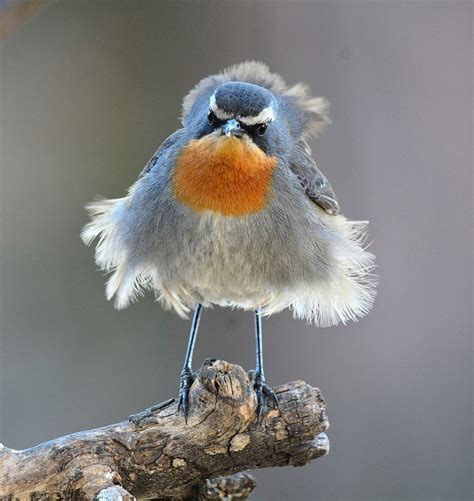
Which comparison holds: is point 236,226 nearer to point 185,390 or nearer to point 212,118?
point 212,118

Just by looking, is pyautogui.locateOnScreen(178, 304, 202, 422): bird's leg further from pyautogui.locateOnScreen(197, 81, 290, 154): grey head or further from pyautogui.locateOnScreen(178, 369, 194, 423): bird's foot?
pyautogui.locateOnScreen(197, 81, 290, 154): grey head

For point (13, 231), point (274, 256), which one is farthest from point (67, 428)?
point (274, 256)

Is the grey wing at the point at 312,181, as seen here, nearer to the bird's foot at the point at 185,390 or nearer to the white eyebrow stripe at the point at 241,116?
the white eyebrow stripe at the point at 241,116

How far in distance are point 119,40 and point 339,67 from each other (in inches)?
83.1

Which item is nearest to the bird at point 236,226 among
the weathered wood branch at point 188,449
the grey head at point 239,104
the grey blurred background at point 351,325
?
the grey head at point 239,104

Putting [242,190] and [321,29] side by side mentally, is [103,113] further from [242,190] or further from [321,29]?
[242,190]

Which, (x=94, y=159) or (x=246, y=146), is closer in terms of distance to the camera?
(x=246, y=146)

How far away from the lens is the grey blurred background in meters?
6.28

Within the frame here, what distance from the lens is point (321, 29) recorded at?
21.4 ft

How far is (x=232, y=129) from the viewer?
14.1ft

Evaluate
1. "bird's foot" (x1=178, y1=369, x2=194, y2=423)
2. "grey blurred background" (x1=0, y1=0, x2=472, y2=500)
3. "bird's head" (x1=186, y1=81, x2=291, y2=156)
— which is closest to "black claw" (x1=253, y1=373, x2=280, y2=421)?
"bird's foot" (x1=178, y1=369, x2=194, y2=423)

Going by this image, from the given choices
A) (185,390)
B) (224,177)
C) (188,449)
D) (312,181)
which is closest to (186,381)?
(185,390)

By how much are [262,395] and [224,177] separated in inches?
44.4

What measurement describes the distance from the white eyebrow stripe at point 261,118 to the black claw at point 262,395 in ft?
4.49
